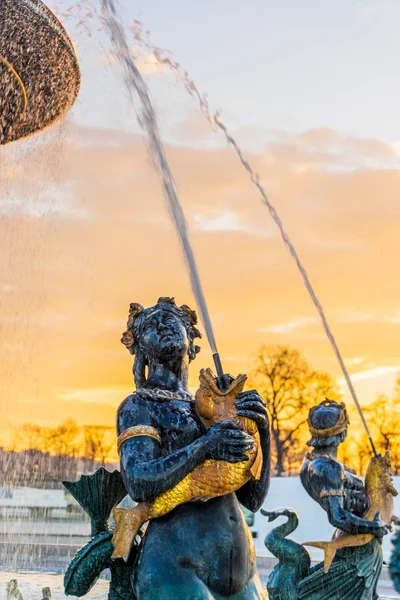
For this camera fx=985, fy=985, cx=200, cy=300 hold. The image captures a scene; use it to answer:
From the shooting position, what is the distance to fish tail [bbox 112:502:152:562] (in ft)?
12.2

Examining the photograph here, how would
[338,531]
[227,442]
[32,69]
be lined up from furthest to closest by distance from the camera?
[32,69] < [338,531] < [227,442]

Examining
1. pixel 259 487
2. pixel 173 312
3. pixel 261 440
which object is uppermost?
pixel 173 312

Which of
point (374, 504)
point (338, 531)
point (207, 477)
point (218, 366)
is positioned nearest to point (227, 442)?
point (207, 477)

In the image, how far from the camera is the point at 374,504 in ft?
21.9

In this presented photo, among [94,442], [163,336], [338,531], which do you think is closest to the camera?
[163,336]

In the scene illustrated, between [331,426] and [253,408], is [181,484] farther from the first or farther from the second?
[331,426]

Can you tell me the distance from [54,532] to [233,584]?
1511 cm

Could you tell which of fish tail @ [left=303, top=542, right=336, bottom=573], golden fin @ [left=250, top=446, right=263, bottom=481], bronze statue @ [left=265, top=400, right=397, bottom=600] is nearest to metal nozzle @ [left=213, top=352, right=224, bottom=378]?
golden fin @ [left=250, top=446, right=263, bottom=481]

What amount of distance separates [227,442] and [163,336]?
0.62 metres

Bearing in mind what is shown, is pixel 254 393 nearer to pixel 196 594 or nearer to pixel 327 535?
pixel 196 594

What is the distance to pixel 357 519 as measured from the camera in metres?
6.57

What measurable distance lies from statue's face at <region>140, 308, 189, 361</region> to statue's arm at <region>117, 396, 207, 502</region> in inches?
16.2

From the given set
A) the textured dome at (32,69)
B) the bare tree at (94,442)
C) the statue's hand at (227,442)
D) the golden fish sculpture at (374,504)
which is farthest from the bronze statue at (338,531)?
the bare tree at (94,442)

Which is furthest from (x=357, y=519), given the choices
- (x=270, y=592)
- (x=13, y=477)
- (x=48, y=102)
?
(x=13, y=477)
